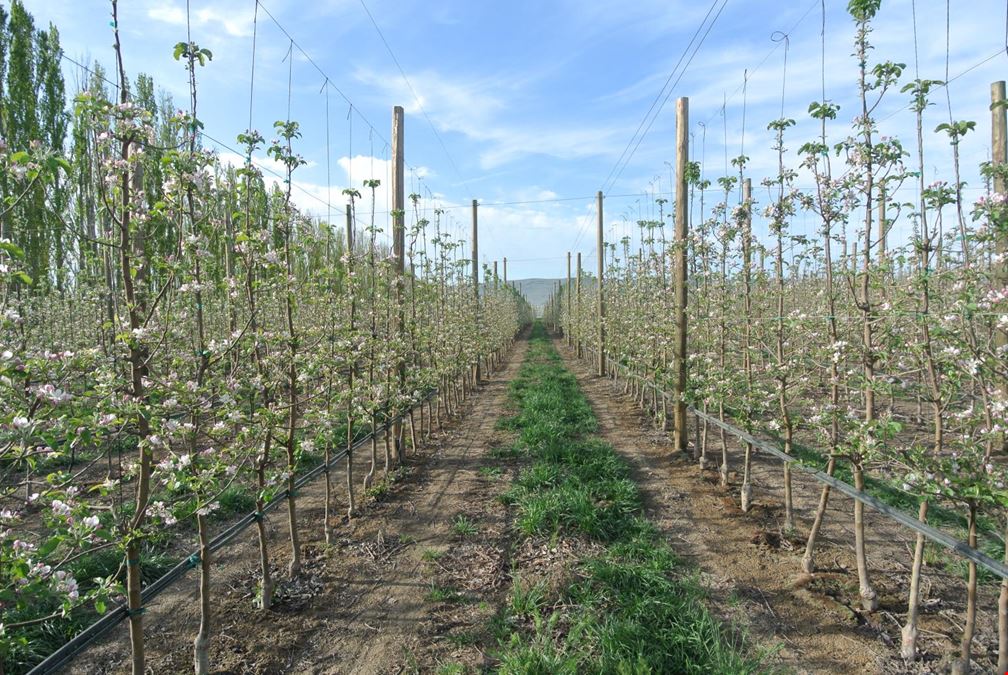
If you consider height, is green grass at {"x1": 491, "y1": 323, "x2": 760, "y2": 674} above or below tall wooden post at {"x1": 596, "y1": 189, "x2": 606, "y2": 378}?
below

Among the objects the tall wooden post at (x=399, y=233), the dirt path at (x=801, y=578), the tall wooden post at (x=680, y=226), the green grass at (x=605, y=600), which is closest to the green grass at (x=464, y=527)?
the green grass at (x=605, y=600)

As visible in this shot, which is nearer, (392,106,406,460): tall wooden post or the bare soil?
the bare soil

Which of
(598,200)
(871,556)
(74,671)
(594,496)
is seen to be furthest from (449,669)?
(598,200)

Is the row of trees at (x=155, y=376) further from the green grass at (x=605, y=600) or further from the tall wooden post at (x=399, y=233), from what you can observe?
the green grass at (x=605, y=600)

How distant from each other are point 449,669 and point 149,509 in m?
2.03

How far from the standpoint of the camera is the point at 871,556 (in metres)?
4.73

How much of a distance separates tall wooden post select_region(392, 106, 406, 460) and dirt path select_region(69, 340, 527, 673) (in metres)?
1.43

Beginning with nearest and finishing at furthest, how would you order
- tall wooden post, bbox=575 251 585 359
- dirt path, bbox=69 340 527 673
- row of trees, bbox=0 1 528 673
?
row of trees, bbox=0 1 528 673
dirt path, bbox=69 340 527 673
tall wooden post, bbox=575 251 585 359

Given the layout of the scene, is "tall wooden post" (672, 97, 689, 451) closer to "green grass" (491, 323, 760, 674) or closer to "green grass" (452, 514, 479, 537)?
"green grass" (491, 323, 760, 674)

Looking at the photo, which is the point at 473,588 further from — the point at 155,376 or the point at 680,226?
the point at 680,226

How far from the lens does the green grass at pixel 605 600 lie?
3299 millimetres

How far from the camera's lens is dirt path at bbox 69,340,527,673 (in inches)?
142

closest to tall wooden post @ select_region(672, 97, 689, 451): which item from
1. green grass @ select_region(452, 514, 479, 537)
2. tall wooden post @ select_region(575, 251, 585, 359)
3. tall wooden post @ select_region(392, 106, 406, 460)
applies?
green grass @ select_region(452, 514, 479, 537)

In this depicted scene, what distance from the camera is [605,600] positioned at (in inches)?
161
